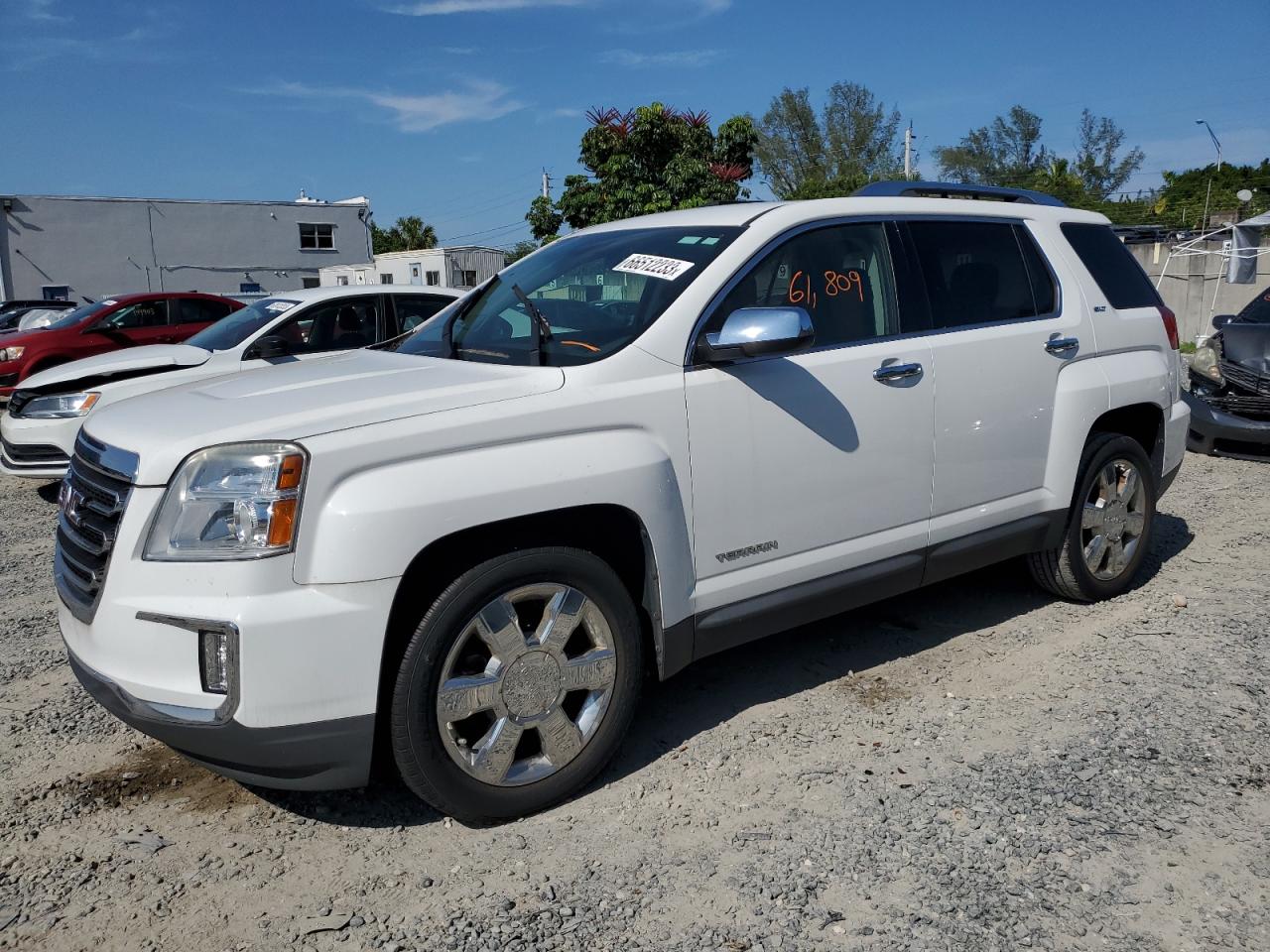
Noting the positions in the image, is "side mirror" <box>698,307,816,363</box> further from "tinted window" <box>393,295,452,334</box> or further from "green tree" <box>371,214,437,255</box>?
"green tree" <box>371,214,437,255</box>

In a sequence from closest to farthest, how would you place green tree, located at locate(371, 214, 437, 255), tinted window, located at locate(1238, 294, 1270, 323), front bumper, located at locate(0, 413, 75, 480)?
front bumper, located at locate(0, 413, 75, 480)
tinted window, located at locate(1238, 294, 1270, 323)
green tree, located at locate(371, 214, 437, 255)

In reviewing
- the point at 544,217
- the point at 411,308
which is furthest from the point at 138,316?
the point at 544,217

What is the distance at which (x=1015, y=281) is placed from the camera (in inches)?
177

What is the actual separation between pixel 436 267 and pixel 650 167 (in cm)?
1825

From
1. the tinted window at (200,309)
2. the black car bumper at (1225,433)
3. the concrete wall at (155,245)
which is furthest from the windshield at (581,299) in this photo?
the concrete wall at (155,245)

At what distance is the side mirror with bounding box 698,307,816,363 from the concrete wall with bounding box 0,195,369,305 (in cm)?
4247

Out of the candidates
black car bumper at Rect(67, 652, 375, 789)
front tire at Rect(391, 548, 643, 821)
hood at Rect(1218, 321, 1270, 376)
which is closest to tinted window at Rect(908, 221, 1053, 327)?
front tire at Rect(391, 548, 643, 821)

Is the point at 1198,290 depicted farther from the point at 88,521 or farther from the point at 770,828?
the point at 88,521

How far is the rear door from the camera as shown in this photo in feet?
13.3

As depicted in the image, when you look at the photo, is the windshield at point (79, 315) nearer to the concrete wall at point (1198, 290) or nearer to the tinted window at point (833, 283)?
the tinted window at point (833, 283)

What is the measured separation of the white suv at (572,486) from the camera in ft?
8.91

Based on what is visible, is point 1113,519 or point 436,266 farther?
point 436,266

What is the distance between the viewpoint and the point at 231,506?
8.92ft

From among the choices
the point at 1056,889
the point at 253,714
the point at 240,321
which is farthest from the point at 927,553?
the point at 240,321
